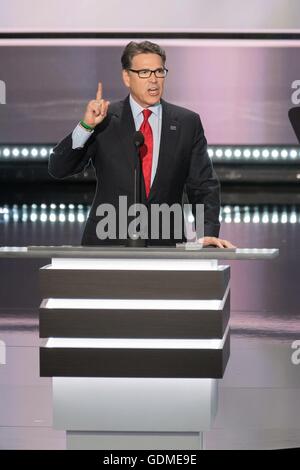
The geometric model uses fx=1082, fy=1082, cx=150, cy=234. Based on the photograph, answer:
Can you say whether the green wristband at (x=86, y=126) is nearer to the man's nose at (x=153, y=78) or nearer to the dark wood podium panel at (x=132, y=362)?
the man's nose at (x=153, y=78)

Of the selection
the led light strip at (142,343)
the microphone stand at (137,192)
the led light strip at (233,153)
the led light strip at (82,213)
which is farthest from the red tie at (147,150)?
the led light strip at (233,153)

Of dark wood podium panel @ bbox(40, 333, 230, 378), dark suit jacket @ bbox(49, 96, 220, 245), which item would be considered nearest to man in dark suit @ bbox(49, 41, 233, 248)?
dark suit jacket @ bbox(49, 96, 220, 245)

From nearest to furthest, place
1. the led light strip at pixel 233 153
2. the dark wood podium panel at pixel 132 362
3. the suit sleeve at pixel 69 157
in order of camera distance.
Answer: the dark wood podium panel at pixel 132 362, the suit sleeve at pixel 69 157, the led light strip at pixel 233 153

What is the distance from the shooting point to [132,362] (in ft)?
8.64

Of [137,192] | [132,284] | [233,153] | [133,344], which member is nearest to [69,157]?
[137,192]

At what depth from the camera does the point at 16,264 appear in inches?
312

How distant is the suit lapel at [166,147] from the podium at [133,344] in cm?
43

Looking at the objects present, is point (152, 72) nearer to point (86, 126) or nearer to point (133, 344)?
point (86, 126)

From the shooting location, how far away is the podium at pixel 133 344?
2627 millimetres

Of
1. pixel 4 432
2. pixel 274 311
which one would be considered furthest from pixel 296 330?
pixel 4 432

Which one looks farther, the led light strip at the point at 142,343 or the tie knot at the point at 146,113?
the tie knot at the point at 146,113

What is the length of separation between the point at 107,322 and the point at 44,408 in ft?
2.96

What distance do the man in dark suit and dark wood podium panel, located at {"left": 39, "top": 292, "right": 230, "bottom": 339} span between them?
0.40 metres

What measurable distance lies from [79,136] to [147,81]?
0.24 metres
